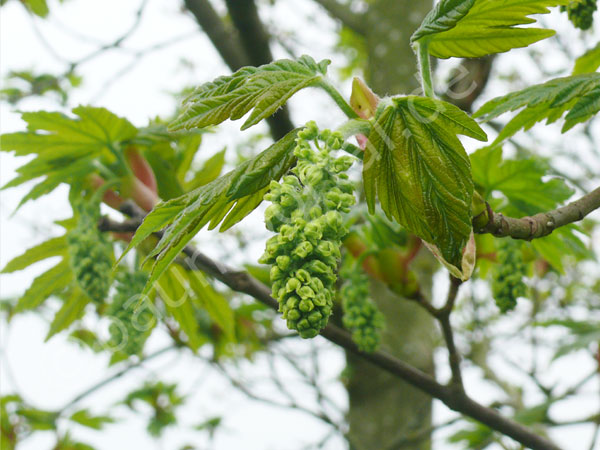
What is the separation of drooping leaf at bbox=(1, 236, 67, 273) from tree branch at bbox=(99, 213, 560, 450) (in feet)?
0.90

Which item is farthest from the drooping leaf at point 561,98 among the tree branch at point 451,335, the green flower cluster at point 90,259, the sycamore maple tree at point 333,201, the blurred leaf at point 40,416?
the blurred leaf at point 40,416

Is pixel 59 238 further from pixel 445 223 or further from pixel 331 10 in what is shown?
pixel 331 10

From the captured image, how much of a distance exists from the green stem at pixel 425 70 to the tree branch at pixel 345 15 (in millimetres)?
2522

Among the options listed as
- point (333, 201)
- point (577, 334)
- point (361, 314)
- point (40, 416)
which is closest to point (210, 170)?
point (361, 314)

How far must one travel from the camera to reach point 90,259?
1164mm

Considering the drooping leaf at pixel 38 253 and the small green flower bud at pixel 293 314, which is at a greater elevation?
the drooping leaf at pixel 38 253

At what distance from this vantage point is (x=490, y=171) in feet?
4.06

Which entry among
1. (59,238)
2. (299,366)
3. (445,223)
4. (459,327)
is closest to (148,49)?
(59,238)

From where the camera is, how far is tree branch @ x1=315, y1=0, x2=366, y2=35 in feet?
10.7

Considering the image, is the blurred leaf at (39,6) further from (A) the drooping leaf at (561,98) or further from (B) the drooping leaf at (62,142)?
(A) the drooping leaf at (561,98)

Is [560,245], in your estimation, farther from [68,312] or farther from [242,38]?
[242,38]

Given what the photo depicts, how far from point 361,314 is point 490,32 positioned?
629 millimetres

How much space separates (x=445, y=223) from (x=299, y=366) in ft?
6.02

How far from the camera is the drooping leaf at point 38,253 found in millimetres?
1445
